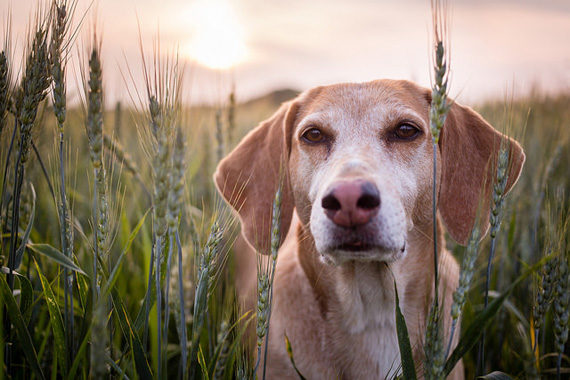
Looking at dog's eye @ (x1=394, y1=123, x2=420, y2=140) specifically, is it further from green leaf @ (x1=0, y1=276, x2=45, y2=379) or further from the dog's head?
green leaf @ (x1=0, y1=276, x2=45, y2=379)

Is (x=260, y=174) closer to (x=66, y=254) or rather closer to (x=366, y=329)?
(x=366, y=329)

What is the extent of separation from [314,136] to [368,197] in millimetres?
908

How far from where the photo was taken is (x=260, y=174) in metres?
2.72

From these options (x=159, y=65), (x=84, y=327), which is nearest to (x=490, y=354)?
(x=84, y=327)

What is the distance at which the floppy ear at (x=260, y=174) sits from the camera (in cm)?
257

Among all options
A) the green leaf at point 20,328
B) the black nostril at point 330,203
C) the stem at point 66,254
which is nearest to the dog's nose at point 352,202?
Result: the black nostril at point 330,203

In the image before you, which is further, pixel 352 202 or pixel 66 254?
pixel 352 202

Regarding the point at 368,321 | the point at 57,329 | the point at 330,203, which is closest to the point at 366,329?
the point at 368,321

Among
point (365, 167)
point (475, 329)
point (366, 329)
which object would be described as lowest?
point (366, 329)

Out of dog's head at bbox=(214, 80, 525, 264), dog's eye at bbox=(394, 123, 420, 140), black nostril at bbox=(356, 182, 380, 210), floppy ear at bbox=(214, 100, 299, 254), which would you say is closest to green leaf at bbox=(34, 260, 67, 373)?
dog's head at bbox=(214, 80, 525, 264)

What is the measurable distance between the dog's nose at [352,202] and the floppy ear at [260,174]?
0.83 meters

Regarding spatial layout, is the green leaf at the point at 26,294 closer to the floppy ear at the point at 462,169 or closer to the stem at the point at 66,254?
the stem at the point at 66,254

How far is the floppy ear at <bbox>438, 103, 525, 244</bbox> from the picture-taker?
2.37 metres

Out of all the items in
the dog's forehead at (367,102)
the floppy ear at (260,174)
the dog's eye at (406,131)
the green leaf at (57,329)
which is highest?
the dog's forehead at (367,102)
